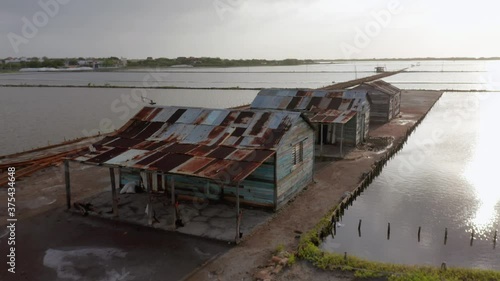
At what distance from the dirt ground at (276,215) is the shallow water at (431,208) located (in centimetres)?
149

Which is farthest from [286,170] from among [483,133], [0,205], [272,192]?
[483,133]

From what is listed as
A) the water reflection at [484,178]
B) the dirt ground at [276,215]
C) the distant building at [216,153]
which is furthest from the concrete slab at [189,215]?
the water reflection at [484,178]

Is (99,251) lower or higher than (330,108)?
lower

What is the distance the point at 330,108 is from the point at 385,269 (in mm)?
21526

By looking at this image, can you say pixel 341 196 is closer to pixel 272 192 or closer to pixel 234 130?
pixel 272 192

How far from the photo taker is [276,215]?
19.0m

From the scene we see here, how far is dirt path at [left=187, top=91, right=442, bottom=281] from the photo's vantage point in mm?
14055

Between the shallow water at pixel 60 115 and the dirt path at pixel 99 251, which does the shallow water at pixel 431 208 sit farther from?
the shallow water at pixel 60 115

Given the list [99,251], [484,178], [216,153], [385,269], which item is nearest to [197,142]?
[216,153]

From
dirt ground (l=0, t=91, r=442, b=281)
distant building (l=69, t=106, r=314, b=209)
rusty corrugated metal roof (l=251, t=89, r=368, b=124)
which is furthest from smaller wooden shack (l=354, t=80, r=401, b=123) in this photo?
distant building (l=69, t=106, r=314, b=209)

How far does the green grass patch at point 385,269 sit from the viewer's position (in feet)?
43.8

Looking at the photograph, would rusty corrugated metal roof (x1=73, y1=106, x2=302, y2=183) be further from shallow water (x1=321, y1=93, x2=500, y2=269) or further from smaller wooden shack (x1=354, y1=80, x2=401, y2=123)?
smaller wooden shack (x1=354, y1=80, x2=401, y2=123)

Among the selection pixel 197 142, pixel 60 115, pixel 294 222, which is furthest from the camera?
pixel 60 115

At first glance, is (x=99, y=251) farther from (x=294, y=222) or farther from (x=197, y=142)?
(x=294, y=222)
